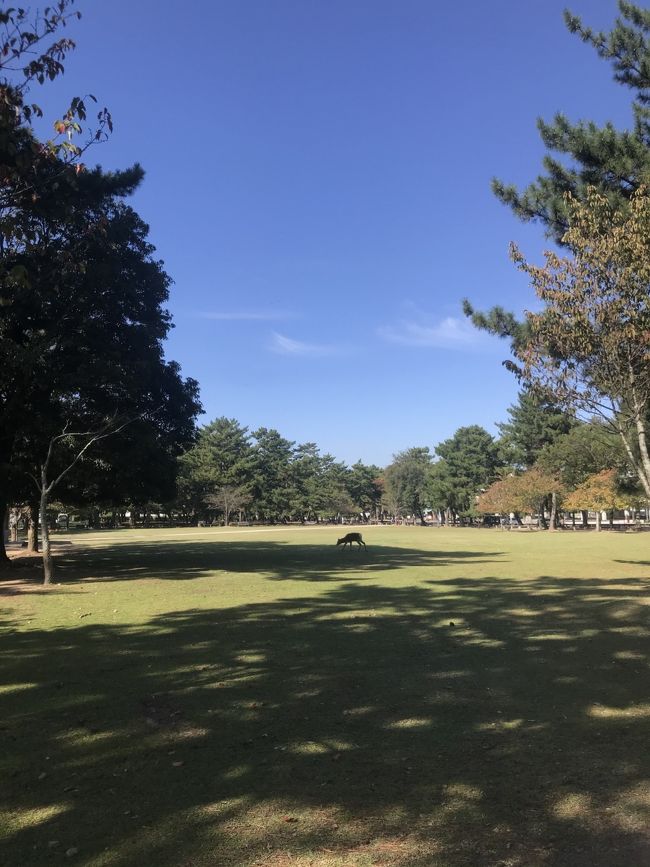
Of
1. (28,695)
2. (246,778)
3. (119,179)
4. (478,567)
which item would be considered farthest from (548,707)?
(119,179)

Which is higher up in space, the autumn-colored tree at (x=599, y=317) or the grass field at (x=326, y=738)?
the autumn-colored tree at (x=599, y=317)

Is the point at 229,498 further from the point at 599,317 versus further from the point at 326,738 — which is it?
the point at 326,738

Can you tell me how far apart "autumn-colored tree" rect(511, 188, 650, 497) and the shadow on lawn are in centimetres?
425

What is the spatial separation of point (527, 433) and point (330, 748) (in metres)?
64.1

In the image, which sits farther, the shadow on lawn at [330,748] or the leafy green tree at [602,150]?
the leafy green tree at [602,150]

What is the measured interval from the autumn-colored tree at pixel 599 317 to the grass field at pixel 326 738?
393 cm

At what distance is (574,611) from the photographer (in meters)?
11.4

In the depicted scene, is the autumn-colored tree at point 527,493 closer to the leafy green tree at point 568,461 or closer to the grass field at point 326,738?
the leafy green tree at point 568,461

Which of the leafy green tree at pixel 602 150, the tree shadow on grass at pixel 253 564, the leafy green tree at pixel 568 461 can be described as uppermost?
the leafy green tree at pixel 602 150

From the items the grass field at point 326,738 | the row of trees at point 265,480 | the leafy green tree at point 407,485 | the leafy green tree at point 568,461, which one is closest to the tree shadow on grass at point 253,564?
the grass field at point 326,738

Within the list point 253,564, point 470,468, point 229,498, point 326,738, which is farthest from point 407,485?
point 326,738

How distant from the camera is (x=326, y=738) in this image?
4.93m

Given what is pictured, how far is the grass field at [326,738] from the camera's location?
10.9ft

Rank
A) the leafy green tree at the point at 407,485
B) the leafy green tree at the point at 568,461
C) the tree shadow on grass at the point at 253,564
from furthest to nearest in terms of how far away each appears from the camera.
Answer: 1. the leafy green tree at the point at 407,485
2. the leafy green tree at the point at 568,461
3. the tree shadow on grass at the point at 253,564
